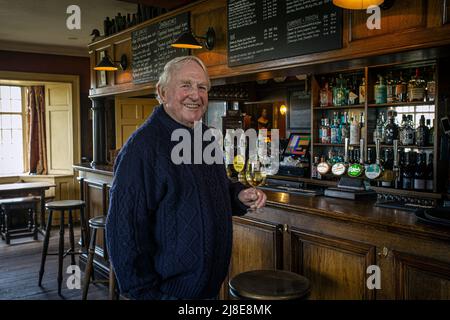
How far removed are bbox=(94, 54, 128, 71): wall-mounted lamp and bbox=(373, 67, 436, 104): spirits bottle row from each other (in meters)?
2.67

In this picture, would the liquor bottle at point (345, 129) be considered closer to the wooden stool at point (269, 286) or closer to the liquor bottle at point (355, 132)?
the liquor bottle at point (355, 132)

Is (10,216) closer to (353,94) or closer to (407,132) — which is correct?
(353,94)

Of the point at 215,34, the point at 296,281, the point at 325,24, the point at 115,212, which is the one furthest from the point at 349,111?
the point at 115,212

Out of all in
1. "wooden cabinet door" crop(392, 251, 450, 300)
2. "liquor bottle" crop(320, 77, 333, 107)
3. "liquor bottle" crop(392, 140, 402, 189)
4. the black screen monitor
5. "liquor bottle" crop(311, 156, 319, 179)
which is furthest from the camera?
the black screen monitor

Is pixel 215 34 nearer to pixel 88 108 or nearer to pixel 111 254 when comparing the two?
pixel 111 254

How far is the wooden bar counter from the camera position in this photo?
6.60 feet

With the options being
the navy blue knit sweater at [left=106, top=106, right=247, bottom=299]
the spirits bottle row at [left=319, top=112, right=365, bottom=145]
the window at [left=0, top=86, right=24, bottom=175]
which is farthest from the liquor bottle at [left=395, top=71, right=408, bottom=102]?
the window at [left=0, top=86, right=24, bottom=175]

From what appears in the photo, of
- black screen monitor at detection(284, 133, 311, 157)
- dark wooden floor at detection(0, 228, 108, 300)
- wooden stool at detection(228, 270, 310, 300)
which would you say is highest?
black screen monitor at detection(284, 133, 311, 157)

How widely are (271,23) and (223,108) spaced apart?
4951 mm

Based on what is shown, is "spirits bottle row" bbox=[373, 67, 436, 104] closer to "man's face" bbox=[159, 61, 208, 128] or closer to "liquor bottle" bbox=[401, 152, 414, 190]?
"liquor bottle" bbox=[401, 152, 414, 190]

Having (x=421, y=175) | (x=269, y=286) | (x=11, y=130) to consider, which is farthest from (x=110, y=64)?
(x=11, y=130)

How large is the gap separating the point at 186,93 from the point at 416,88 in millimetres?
3421

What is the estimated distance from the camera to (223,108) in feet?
26.4

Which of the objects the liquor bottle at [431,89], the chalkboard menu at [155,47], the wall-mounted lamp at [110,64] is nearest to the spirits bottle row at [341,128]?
the liquor bottle at [431,89]
